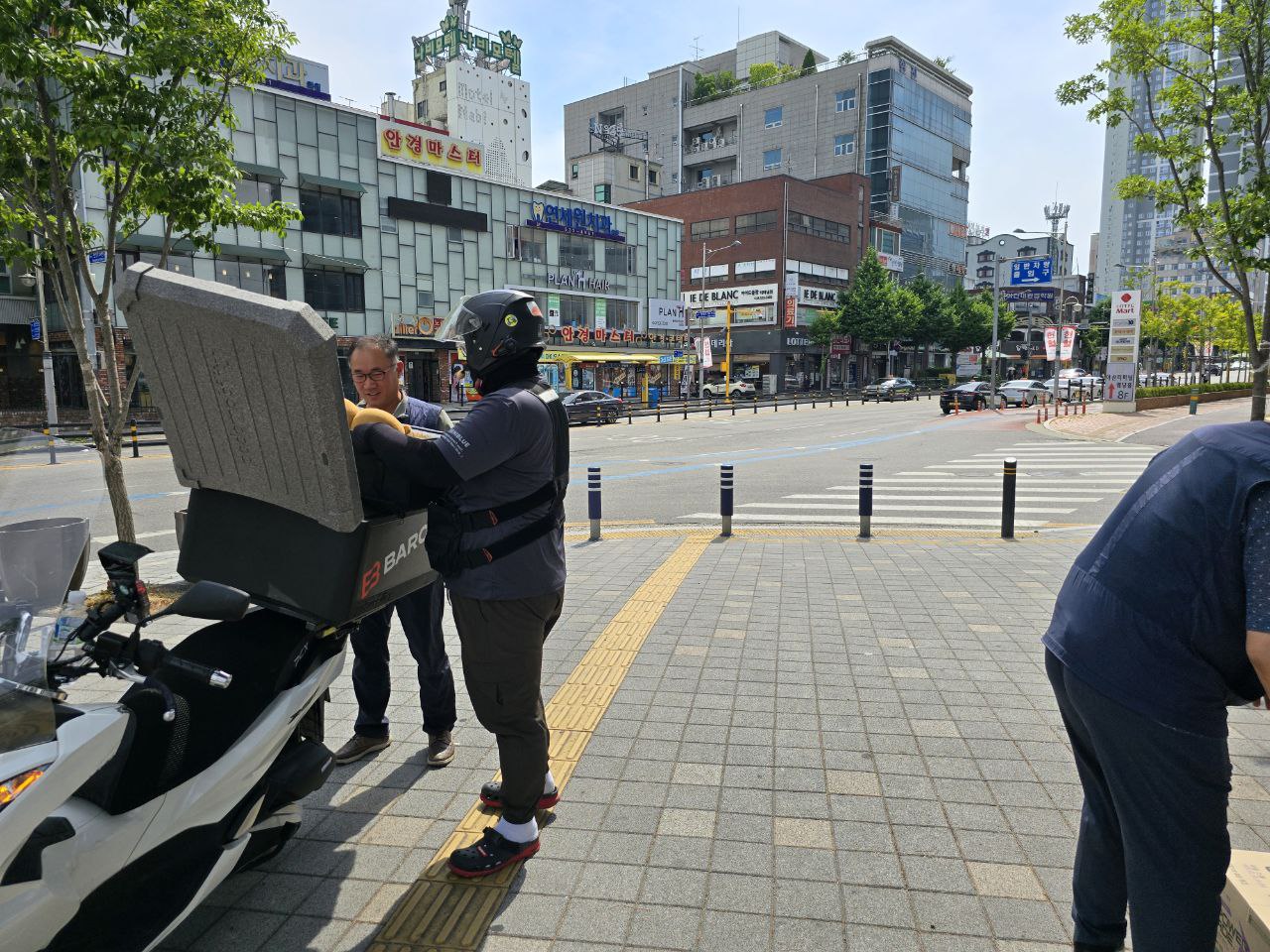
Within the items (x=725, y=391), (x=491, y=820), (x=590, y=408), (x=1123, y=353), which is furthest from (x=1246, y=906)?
(x=725, y=391)

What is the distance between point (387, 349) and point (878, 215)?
8379cm

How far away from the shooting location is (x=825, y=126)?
81938mm

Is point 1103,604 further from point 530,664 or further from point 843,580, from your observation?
point 843,580

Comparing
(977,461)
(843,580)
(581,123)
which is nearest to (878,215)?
(581,123)

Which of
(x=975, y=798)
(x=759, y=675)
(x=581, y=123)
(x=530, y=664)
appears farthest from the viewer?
(x=581, y=123)

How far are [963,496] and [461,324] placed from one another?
11.9 m

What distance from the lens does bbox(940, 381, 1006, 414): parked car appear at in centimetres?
3806

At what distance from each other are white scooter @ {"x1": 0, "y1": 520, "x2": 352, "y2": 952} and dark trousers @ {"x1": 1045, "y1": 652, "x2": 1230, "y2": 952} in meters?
2.22

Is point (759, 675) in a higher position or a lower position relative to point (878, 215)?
lower

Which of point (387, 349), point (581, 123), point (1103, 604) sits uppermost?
point (581, 123)

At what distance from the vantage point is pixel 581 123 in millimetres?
98250

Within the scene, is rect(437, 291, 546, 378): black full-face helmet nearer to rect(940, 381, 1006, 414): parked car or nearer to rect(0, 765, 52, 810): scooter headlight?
rect(0, 765, 52, 810): scooter headlight

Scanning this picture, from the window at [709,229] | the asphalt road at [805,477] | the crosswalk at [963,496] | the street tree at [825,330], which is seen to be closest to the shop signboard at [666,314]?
the street tree at [825,330]

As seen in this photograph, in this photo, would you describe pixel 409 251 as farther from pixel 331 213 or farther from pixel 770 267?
pixel 770 267
